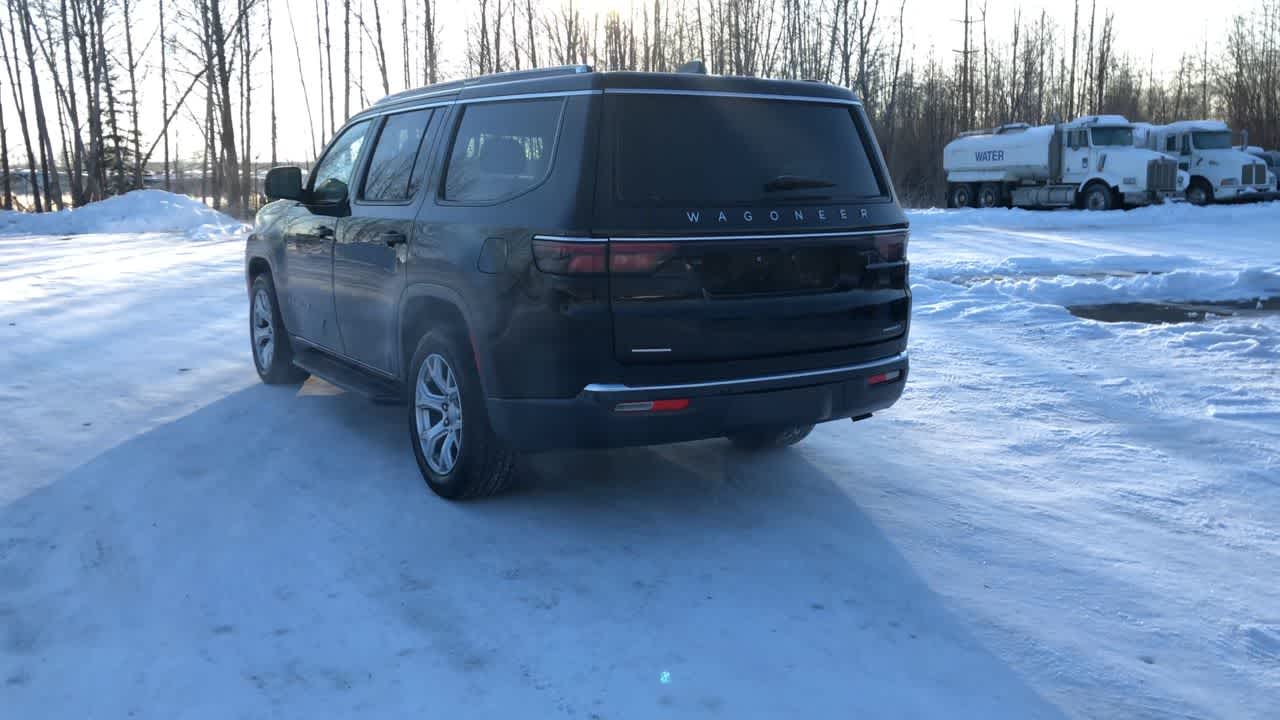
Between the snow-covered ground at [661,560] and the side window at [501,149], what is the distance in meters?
1.46

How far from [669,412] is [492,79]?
193 centimetres

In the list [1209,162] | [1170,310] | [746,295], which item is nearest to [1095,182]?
[1209,162]

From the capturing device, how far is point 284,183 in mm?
6652

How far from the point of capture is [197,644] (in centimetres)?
356

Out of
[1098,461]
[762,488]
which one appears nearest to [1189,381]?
[1098,461]

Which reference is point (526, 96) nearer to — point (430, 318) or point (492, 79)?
point (492, 79)

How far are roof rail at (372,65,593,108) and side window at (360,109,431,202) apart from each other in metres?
0.13

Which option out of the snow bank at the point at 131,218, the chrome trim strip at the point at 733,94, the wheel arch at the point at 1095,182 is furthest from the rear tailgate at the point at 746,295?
the wheel arch at the point at 1095,182

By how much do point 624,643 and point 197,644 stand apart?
140 centimetres

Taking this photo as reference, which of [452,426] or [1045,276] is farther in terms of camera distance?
[1045,276]

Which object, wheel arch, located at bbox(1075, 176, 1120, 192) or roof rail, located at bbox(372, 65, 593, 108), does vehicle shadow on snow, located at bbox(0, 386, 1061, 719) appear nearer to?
roof rail, located at bbox(372, 65, 593, 108)

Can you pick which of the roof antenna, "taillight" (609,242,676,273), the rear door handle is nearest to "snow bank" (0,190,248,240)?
the rear door handle

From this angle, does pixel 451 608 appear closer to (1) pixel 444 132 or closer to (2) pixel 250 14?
(1) pixel 444 132

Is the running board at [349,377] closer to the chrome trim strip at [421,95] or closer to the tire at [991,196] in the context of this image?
the chrome trim strip at [421,95]
